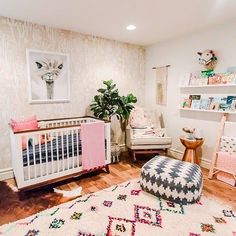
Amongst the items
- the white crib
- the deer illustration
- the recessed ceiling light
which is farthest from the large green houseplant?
the recessed ceiling light

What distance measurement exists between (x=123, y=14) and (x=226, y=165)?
8.43ft

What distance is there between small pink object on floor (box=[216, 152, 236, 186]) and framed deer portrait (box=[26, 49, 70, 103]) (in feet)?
8.61

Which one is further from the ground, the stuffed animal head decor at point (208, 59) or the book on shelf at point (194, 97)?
the stuffed animal head decor at point (208, 59)

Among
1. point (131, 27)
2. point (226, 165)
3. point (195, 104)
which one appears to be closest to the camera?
point (226, 165)

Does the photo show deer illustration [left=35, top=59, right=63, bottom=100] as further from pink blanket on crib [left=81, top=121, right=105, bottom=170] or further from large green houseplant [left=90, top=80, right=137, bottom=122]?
pink blanket on crib [left=81, top=121, right=105, bottom=170]

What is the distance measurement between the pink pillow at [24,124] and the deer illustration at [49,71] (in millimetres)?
540

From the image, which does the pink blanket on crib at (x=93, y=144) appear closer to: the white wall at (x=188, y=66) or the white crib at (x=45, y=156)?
the white crib at (x=45, y=156)

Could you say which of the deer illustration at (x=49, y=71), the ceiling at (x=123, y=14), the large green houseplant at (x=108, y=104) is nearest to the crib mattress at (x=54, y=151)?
the large green houseplant at (x=108, y=104)

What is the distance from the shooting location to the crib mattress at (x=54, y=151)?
7.77 feet

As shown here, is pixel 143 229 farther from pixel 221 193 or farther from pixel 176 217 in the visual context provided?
pixel 221 193

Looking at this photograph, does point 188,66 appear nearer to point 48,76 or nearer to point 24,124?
point 48,76

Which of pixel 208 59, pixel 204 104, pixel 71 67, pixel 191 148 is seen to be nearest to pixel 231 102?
pixel 204 104

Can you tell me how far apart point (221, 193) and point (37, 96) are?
9.81 feet

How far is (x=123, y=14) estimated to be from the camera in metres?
2.57
